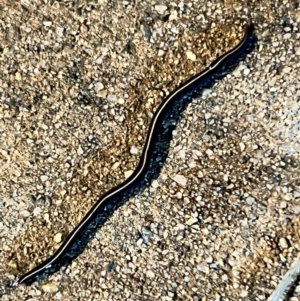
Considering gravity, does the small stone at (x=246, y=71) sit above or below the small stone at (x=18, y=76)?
above

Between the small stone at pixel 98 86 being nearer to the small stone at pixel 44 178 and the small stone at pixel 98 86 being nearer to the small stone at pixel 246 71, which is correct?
the small stone at pixel 44 178

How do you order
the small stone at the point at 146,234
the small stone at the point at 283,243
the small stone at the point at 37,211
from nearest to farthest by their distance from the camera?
the small stone at the point at 283,243, the small stone at the point at 146,234, the small stone at the point at 37,211

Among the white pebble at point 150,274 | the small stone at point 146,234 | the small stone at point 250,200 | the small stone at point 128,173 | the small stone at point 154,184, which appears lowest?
the white pebble at point 150,274

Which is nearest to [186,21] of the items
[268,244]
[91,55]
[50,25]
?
[91,55]

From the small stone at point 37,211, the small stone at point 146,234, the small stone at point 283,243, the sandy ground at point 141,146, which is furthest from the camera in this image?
the small stone at point 37,211

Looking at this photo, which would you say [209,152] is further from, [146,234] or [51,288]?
[51,288]

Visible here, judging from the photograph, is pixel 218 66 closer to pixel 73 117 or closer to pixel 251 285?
pixel 73 117

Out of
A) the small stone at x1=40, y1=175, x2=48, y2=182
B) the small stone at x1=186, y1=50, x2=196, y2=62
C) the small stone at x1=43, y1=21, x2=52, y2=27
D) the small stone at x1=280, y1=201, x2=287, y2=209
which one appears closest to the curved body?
the small stone at x1=186, y1=50, x2=196, y2=62

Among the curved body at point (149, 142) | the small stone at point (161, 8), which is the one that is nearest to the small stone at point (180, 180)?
the curved body at point (149, 142)
